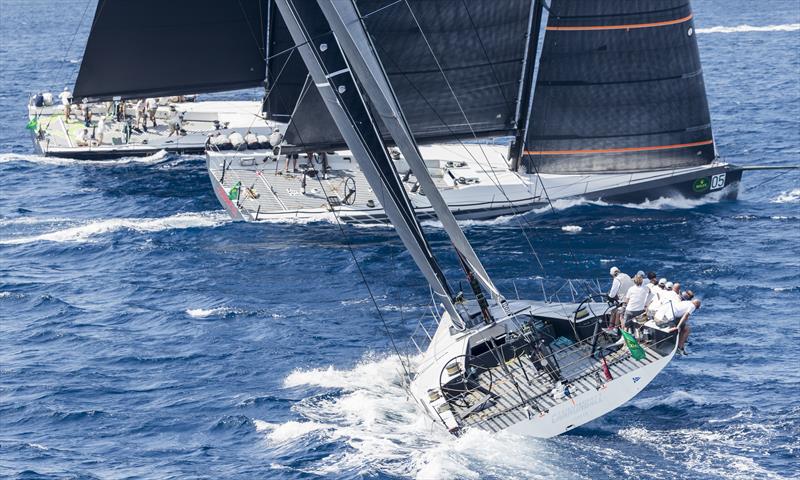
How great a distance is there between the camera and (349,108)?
103 feet

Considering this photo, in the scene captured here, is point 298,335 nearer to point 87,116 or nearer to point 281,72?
point 281,72

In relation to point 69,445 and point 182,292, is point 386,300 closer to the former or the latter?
point 182,292

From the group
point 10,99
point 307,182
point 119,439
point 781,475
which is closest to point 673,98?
point 307,182

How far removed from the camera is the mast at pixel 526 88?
50188 mm

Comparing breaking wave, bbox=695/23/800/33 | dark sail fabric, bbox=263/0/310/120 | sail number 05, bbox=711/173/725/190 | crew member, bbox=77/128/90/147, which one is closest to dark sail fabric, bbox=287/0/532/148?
dark sail fabric, bbox=263/0/310/120

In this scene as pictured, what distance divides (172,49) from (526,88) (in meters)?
19.7

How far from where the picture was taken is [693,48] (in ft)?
167

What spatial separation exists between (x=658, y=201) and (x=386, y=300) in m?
15.2

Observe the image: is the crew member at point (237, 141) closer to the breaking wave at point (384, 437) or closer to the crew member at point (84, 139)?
the crew member at point (84, 139)

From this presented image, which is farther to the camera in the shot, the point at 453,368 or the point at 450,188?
the point at 450,188

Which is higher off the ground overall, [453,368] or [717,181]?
[453,368]

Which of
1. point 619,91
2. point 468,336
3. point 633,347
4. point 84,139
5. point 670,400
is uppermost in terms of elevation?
point 633,347

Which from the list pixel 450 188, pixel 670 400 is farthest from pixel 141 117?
pixel 670 400

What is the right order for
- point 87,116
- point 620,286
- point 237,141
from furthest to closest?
point 87,116 → point 237,141 → point 620,286
